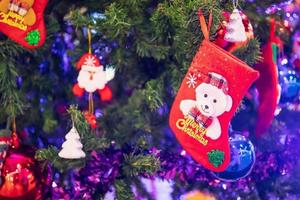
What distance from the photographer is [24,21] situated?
95 cm

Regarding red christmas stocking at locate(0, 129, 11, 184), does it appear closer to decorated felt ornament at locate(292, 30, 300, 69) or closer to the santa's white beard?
the santa's white beard

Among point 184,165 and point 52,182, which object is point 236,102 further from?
point 52,182

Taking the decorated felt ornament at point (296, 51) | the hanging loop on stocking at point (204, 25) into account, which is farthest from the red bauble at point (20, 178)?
the decorated felt ornament at point (296, 51)

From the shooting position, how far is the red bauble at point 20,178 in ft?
3.01

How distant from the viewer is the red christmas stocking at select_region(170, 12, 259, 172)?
2.82ft

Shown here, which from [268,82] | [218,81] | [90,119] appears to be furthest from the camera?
[268,82]

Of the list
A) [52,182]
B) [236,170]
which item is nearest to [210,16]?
[236,170]

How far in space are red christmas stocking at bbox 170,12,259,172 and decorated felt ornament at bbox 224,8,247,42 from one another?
5cm

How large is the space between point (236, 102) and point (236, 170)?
0.57 ft

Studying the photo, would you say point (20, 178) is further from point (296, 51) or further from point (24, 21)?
point (296, 51)

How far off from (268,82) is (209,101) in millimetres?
269

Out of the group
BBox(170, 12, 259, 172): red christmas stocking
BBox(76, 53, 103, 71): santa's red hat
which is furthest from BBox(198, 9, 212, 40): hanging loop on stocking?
BBox(76, 53, 103, 71): santa's red hat

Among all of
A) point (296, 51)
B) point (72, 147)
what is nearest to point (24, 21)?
point (72, 147)

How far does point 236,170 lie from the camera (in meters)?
Result: 0.98
